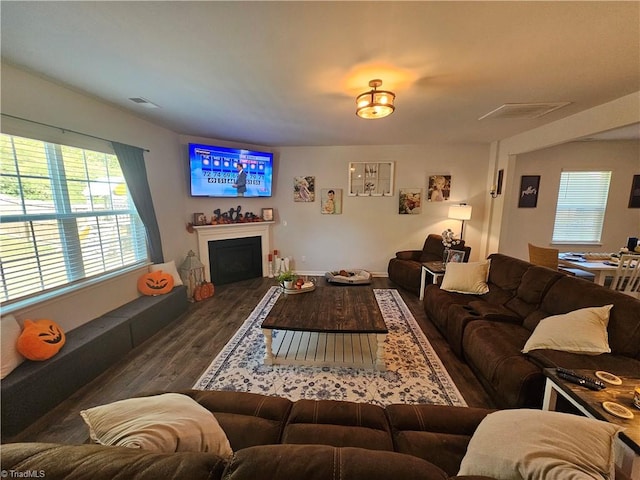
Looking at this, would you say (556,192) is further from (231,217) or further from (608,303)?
(231,217)

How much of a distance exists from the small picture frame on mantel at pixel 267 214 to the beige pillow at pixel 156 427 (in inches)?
170

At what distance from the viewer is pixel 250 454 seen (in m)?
0.69

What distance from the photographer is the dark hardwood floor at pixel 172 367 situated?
1.81 m

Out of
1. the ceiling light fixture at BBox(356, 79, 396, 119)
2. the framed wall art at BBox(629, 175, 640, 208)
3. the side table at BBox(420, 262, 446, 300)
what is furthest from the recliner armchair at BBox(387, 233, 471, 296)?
the framed wall art at BBox(629, 175, 640, 208)

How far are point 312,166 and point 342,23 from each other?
3.67 meters

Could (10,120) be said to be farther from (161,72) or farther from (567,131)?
(567,131)

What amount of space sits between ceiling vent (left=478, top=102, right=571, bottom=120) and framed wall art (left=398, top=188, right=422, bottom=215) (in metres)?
1.90

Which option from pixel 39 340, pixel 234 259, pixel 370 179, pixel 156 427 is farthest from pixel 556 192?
pixel 39 340

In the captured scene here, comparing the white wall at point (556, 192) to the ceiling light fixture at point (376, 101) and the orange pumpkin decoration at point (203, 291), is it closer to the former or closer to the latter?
the ceiling light fixture at point (376, 101)

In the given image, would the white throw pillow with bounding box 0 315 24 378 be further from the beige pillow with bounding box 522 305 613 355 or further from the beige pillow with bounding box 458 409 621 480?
the beige pillow with bounding box 522 305 613 355

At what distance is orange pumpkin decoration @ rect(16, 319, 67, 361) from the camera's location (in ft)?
6.21

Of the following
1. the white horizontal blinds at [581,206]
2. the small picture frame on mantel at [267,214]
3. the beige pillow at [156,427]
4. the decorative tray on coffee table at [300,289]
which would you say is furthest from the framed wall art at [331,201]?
the beige pillow at [156,427]

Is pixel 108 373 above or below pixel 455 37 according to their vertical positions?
below

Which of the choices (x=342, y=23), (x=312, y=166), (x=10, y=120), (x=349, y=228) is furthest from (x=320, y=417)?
(x=312, y=166)
